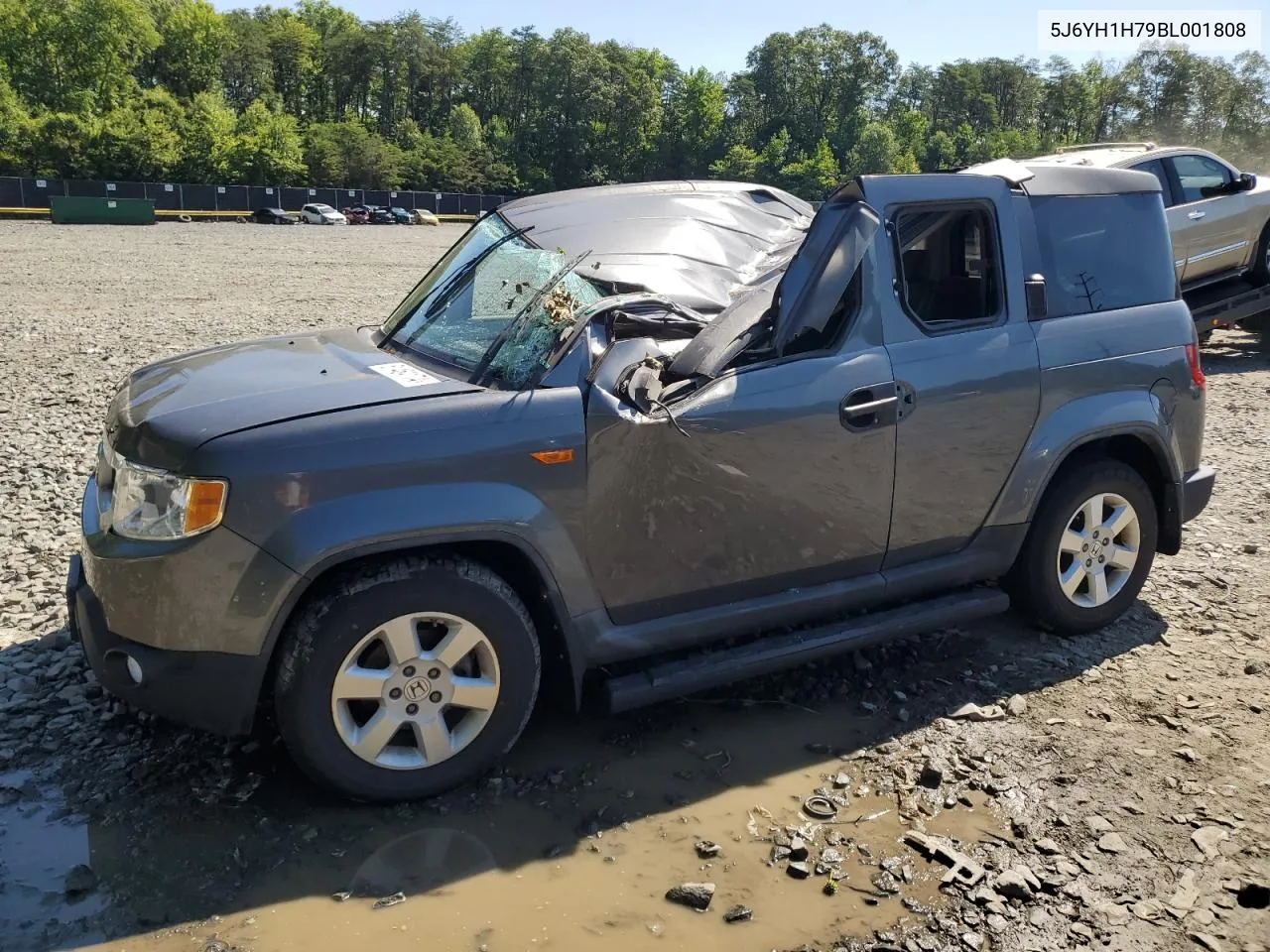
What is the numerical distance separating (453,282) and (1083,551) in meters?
3.03

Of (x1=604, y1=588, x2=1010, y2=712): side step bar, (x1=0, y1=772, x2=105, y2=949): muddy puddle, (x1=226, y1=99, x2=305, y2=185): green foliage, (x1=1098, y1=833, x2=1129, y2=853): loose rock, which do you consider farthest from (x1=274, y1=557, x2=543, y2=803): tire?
(x1=226, y1=99, x2=305, y2=185): green foliage

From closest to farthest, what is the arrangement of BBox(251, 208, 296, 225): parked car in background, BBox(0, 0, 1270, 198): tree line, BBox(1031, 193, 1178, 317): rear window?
Answer: BBox(1031, 193, 1178, 317): rear window → BBox(251, 208, 296, 225): parked car in background → BBox(0, 0, 1270, 198): tree line

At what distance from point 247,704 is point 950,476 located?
276 centimetres

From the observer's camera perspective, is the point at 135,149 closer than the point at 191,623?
No

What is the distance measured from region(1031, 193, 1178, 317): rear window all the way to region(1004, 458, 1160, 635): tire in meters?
0.74

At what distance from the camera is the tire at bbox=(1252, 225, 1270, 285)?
38.6 ft

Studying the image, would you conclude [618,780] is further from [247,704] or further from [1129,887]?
[1129,887]

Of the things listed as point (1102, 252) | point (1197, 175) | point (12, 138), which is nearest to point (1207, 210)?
point (1197, 175)

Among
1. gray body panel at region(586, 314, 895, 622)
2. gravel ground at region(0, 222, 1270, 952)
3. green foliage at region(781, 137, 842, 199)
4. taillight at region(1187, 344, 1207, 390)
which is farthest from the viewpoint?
green foliage at region(781, 137, 842, 199)

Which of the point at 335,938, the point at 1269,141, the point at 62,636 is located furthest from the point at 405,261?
the point at 1269,141

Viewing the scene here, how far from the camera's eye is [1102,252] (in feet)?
15.6

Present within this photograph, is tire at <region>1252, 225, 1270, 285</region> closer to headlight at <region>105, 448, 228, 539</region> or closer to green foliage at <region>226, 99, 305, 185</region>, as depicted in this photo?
headlight at <region>105, 448, 228, 539</region>

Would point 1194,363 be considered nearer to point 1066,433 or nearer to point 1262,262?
point 1066,433

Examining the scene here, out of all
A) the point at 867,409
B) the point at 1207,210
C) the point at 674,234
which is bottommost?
the point at 867,409
